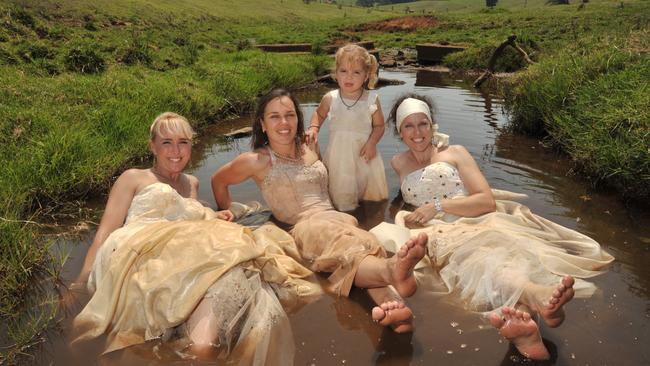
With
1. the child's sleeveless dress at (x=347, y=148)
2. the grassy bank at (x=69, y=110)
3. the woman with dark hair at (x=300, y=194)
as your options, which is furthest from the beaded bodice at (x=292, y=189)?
the grassy bank at (x=69, y=110)

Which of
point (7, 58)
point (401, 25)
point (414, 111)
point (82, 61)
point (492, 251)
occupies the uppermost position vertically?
point (401, 25)

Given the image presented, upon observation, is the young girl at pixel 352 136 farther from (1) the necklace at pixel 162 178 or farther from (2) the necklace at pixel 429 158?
(1) the necklace at pixel 162 178

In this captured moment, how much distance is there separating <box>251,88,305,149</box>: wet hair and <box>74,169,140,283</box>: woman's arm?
1253 mm

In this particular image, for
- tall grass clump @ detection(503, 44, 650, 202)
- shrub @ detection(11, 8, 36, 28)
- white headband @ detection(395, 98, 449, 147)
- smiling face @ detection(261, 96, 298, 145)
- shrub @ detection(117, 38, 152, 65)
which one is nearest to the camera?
smiling face @ detection(261, 96, 298, 145)

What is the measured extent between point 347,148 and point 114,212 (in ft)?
8.83

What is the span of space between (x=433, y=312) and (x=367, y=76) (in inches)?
118

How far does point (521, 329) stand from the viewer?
285cm

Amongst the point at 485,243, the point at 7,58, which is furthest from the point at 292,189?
the point at 7,58

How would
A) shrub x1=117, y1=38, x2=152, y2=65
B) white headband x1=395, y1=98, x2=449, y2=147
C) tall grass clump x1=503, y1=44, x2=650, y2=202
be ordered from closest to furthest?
white headband x1=395, y1=98, x2=449, y2=147 → tall grass clump x1=503, y1=44, x2=650, y2=202 → shrub x1=117, y1=38, x2=152, y2=65

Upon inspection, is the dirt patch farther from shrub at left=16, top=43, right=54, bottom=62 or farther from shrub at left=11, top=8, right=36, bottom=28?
shrub at left=16, top=43, right=54, bottom=62

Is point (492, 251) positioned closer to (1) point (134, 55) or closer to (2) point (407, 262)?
(2) point (407, 262)

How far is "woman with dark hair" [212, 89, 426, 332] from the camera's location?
3.77m

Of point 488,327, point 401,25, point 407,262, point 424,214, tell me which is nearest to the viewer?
point 407,262

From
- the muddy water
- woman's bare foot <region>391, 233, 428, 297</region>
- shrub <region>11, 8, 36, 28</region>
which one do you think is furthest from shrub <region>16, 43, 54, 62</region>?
woman's bare foot <region>391, 233, 428, 297</region>
